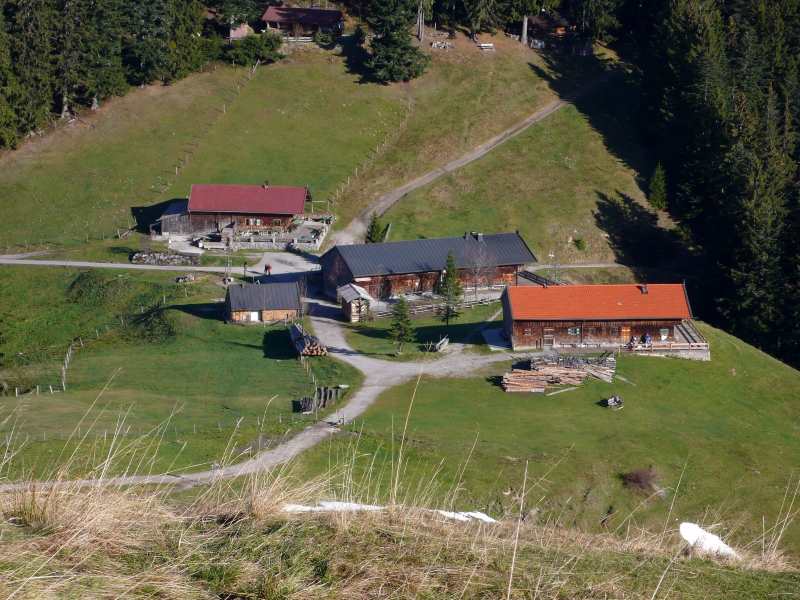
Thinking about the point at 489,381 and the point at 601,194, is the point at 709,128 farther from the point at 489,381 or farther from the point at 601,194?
the point at 489,381

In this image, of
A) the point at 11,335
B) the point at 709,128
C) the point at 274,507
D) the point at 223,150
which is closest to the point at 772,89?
the point at 709,128

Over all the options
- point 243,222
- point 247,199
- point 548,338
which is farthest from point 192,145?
point 548,338

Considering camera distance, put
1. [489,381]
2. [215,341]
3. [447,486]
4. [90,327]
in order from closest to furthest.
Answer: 1. [447,486]
2. [489,381]
3. [215,341]
4. [90,327]

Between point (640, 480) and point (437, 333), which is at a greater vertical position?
point (437, 333)

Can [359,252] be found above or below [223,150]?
below

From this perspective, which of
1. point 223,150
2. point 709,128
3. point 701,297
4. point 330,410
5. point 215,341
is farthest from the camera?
point 223,150

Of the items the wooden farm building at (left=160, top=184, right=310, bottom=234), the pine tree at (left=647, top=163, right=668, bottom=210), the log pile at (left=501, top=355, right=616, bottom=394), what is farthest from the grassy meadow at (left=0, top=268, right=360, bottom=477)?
the pine tree at (left=647, top=163, right=668, bottom=210)

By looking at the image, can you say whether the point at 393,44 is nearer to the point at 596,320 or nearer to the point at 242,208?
the point at 242,208

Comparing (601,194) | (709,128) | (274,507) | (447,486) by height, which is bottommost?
(447,486)
